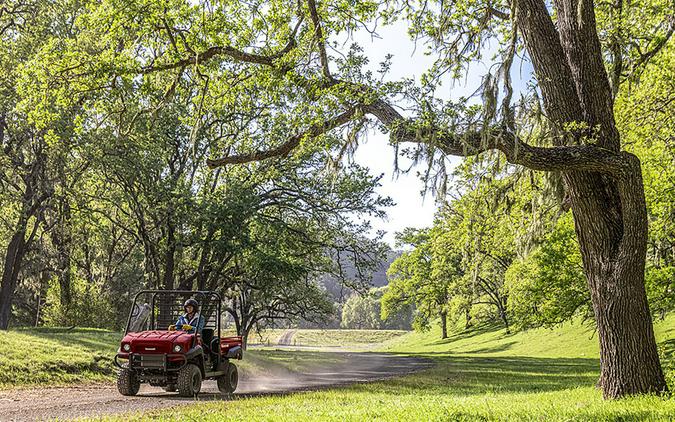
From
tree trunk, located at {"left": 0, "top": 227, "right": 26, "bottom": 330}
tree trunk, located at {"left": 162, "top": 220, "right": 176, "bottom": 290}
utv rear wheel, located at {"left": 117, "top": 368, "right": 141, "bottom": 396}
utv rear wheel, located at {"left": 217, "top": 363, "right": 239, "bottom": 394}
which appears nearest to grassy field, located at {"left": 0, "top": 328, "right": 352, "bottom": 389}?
utv rear wheel, located at {"left": 117, "top": 368, "right": 141, "bottom": 396}

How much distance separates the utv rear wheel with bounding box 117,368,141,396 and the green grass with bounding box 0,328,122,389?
357 cm

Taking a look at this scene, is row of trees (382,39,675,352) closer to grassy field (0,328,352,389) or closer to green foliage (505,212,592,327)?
green foliage (505,212,592,327)

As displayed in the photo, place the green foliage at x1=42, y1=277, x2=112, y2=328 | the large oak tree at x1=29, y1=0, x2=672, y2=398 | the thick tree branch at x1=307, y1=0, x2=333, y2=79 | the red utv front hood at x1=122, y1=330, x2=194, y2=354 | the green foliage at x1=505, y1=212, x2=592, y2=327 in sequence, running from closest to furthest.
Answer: the large oak tree at x1=29, y1=0, x2=672, y2=398
the thick tree branch at x1=307, y1=0, x2=333, y2=79
the red utv front hood at x1=122, y1=330, x2=194, y2=354
the green foliage at x1=505, y1=212, x2=592, y2=327
the green foliage at x1=42, y1=277, x2=112, y2=328

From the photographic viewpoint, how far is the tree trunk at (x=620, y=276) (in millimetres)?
8500

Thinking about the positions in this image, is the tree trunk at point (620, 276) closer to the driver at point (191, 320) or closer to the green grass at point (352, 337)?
the driver at point (191, 320)

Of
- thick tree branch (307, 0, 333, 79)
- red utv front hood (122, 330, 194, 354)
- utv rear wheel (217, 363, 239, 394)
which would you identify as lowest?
utv rear wheel (217, 363, 239, 394)

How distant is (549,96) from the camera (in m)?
9.10

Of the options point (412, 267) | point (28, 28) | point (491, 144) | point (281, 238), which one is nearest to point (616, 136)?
point (491, 144)

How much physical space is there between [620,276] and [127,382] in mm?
9445

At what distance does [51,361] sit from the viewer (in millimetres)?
14641

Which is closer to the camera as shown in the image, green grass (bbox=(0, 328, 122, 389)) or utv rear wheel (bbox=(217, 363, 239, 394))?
utv rear wheel (bbox=(217, 363, 239, 394))

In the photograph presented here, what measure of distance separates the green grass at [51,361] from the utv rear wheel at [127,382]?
3569 mm

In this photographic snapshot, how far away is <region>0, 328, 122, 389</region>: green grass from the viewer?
43.8 ft

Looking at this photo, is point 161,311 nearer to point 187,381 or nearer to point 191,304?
point 191,304
